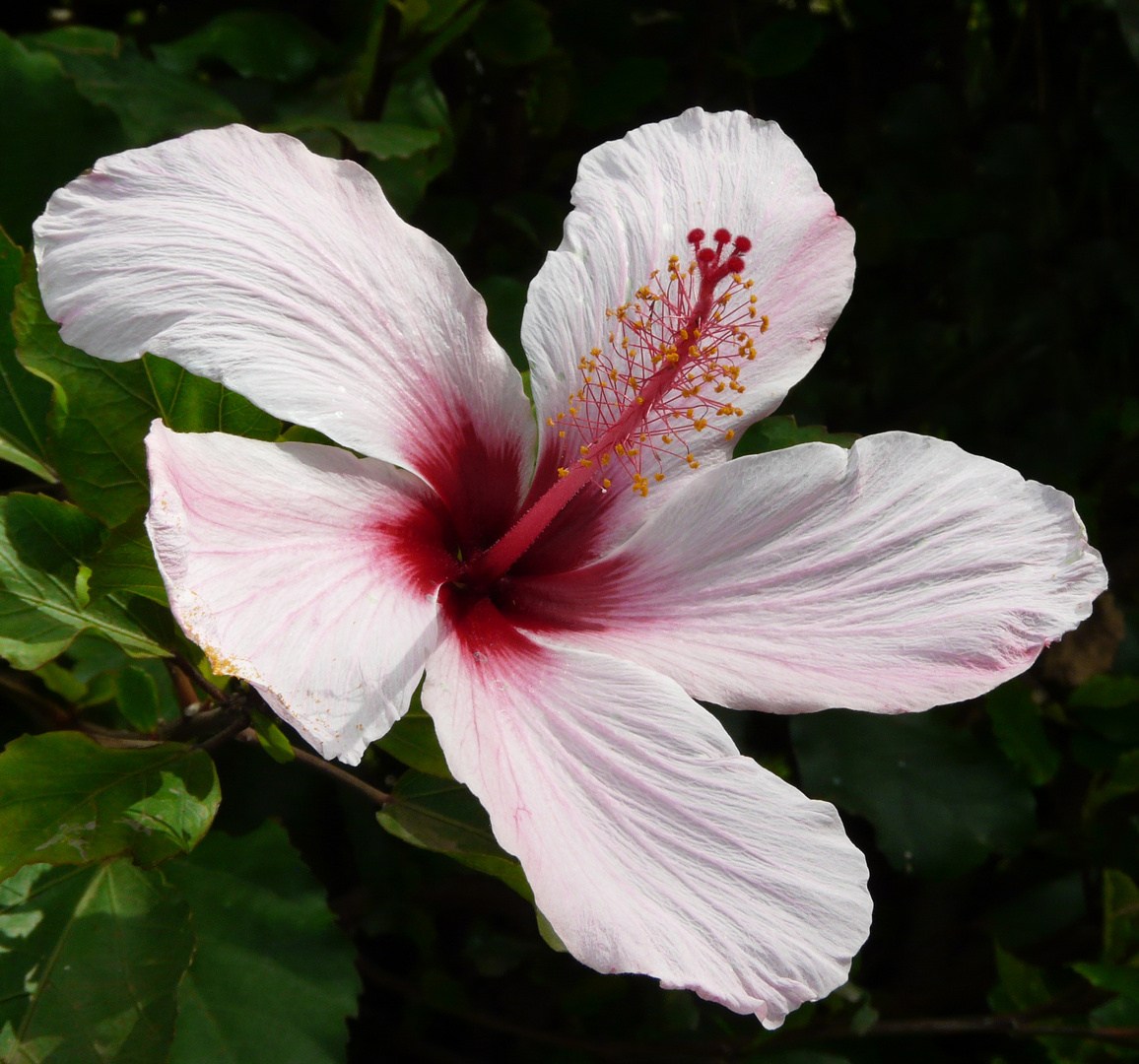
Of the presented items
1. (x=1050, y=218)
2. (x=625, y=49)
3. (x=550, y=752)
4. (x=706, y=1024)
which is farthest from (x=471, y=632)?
(x=1050, y=218)

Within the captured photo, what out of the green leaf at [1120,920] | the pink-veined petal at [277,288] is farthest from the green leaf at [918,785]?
the pink-veined petal at [277,288]

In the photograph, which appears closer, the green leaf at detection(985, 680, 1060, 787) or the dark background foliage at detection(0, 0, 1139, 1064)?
the dark background foliage at detection(0, 0, 1139, 1064)

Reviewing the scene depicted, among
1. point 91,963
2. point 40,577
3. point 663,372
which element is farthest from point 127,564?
point 663,372

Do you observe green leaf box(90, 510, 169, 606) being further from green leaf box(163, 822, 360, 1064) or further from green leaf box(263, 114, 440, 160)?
green leaf box(263, 114, 440, 160)

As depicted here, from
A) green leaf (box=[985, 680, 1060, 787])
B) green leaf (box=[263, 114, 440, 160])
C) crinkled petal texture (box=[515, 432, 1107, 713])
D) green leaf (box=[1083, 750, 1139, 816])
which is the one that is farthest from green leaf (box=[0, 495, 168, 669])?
green leaf (box=[1083, 750, 1139, 816])

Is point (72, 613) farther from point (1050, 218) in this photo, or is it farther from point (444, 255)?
point (1050, 218)

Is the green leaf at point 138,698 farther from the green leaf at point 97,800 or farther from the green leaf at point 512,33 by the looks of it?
the green leaf at point 512,33
